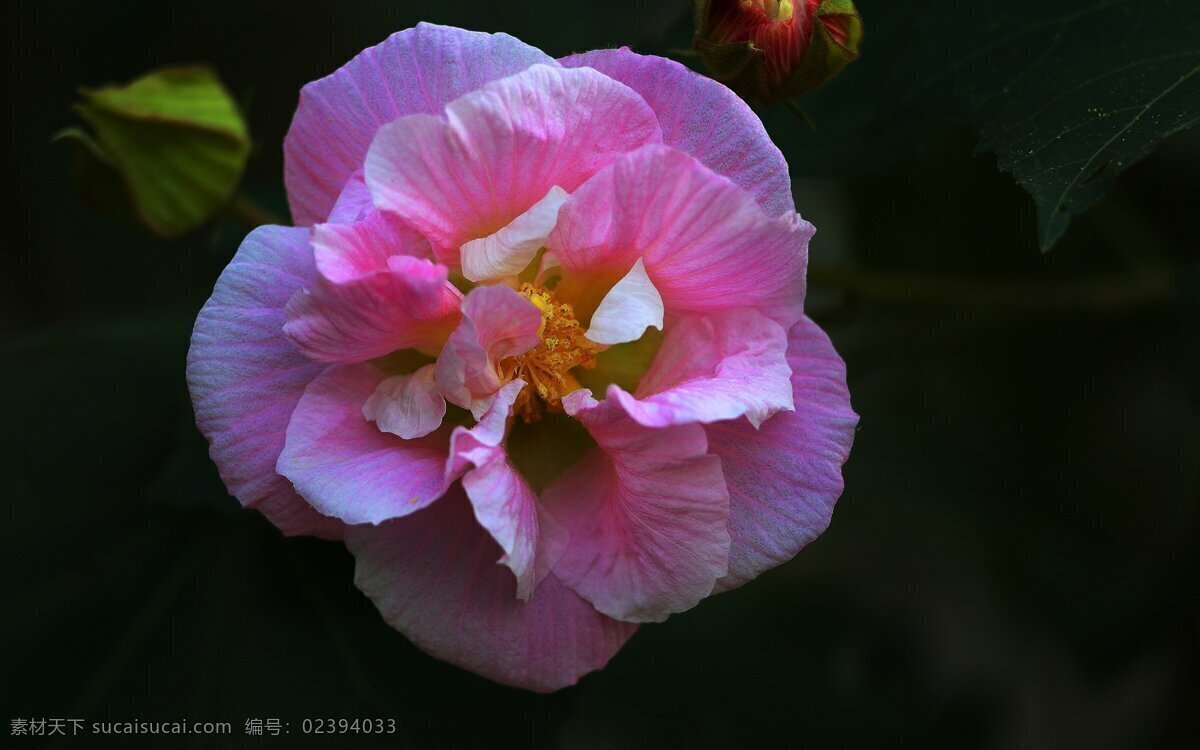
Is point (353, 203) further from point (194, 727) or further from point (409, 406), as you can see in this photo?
point (194, 727)

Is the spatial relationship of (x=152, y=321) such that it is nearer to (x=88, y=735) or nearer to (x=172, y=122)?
(x=172, y=122)

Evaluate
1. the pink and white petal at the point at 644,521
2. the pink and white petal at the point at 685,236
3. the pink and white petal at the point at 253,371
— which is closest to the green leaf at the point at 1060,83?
the pink and white petal at the point at 685,236

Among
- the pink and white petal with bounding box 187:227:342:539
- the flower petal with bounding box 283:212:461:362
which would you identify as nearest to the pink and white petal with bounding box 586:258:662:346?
the flower petal with bounding box 283:212:461:362

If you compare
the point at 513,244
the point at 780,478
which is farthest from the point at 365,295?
the point at 780,478

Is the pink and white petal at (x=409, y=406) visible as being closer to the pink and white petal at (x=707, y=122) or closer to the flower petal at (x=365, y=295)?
the flower petal at (x=365, y=295)

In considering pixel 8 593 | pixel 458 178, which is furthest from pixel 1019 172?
pixel 8 593

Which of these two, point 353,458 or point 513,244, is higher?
point 513,244
